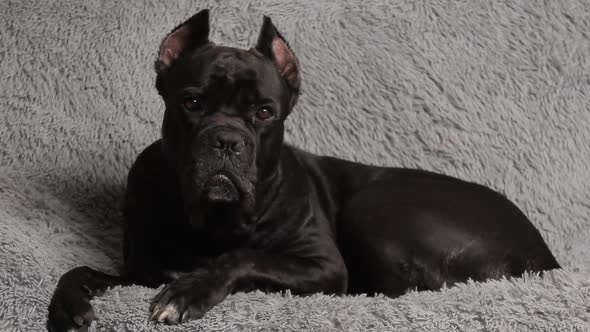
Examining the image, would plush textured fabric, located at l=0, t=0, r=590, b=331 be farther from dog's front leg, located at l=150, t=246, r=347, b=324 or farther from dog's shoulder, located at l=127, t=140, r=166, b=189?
dog's front leg, located at l=150, t=246, r=347, b=324

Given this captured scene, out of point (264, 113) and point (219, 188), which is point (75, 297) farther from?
point (264, 113)

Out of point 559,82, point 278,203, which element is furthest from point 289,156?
point 559,82

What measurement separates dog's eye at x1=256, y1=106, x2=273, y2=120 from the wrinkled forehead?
44mm

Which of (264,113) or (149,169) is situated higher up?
(264,113)

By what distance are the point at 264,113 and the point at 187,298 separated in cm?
61

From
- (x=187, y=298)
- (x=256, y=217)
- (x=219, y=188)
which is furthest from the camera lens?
(x=256, y=217)

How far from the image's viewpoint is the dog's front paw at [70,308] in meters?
2.44

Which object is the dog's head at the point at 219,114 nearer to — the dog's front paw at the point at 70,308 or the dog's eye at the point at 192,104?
the dog's eye at the point at 192,104

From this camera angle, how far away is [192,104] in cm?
267

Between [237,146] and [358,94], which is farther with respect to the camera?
[358,94]

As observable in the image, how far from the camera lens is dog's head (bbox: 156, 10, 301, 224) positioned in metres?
2.58

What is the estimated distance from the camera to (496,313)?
2.38 m

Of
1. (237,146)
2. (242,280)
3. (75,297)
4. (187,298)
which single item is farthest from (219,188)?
(75,297)

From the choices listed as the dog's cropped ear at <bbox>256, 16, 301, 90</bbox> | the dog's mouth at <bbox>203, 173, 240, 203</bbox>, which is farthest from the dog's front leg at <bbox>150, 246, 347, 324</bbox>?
the dog's cropped ear at <bbox>256, 16, 301, 90</bbox>
